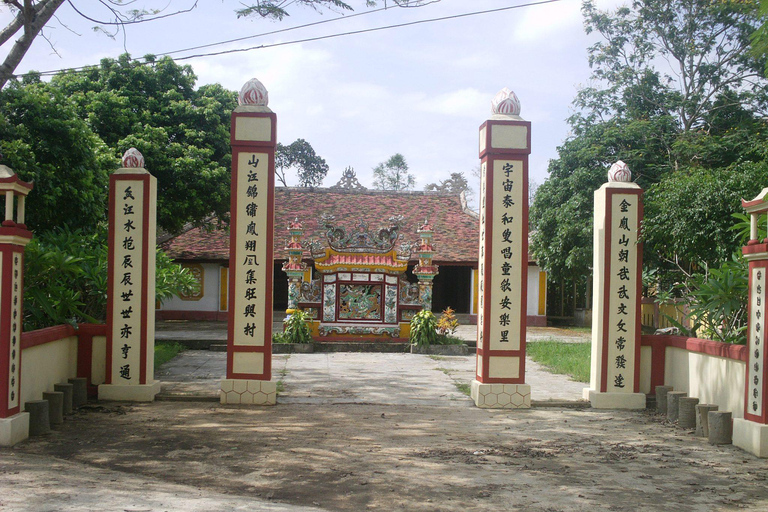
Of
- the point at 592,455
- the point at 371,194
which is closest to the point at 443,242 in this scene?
the point at 371,194

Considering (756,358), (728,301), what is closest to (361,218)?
(728,301)

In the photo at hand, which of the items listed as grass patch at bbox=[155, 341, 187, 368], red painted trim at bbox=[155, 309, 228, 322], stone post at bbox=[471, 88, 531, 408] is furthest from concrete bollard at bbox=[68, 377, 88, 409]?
red painted trim at bbox=[155, 309, 228, 322]

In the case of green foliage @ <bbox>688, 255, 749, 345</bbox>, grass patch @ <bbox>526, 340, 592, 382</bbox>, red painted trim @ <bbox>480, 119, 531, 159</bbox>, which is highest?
red painted trim @ <bbox>480, 119, 531, 159</bbox>

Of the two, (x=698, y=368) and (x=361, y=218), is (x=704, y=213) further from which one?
(x=361, y=218)

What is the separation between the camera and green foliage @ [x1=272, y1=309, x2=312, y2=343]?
1284 cm

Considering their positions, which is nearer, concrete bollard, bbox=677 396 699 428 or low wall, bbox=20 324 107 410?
low wall, bbox=20 324 107 410

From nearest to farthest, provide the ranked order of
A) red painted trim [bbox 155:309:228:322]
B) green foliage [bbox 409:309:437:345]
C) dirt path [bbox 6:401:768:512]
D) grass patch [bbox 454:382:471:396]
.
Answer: dirt path [bbox 6:401:768:512]
grass patch [bbox 454:382:471:396]
green foliage [bbox 409:309:437:345]
red painted trim [bbox 155:309:228:322]

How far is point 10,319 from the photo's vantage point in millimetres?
5469

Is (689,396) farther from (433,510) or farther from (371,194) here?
(371,194)

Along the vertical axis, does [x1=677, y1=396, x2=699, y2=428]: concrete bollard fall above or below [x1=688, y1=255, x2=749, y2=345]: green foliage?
below

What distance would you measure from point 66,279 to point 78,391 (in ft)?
5.52

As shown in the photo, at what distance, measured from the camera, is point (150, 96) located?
51.1 feet

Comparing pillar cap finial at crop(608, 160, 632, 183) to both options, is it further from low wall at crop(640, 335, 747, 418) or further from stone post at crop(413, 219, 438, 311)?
stone post at crop(413, 219, 438, 311)

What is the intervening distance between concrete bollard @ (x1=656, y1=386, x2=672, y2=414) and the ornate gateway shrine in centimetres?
646
